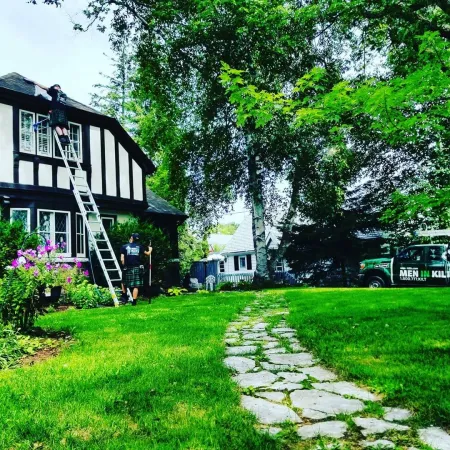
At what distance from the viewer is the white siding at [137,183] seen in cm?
1751

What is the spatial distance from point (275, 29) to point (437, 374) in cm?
1445

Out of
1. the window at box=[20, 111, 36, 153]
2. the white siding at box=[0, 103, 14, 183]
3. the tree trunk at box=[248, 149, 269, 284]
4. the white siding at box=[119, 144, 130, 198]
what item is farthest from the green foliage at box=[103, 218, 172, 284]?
the tree trunk at box=[248, 149, 269, 284]

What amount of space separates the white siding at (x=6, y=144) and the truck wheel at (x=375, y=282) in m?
14.4

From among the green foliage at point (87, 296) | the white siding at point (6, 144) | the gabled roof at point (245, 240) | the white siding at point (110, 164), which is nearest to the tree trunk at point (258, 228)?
the white siding at point (110, 164)

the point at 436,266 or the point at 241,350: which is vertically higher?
the point at 436,266

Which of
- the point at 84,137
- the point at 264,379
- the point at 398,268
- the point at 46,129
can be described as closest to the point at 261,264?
the point at 398,268

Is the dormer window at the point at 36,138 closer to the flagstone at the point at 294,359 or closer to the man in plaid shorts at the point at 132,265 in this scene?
the man in plaid shorts at the point at 132,265

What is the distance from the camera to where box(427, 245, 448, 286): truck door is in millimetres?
15088

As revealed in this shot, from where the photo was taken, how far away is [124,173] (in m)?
17.1

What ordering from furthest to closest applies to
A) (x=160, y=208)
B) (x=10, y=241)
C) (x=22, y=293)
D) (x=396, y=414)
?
(x=160, y=208) → (x=10, y=241) → (x=22, y=293) → (x=396, y=414)

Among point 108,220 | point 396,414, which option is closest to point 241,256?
point 108,220

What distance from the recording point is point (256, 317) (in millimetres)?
7449

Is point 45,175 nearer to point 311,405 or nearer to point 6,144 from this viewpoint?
point 6,144

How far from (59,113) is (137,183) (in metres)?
4.76
